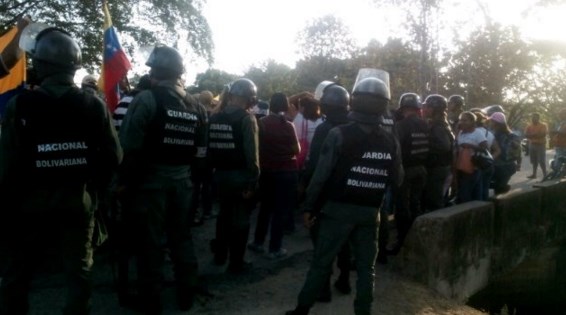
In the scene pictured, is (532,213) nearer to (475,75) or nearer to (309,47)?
(475,75)

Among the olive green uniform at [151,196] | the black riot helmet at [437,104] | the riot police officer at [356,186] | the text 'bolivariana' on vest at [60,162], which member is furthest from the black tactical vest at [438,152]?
the text 'bolivariana' on vest at [60,162]

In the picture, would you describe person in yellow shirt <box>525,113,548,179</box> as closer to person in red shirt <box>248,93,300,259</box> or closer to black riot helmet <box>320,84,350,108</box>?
person in red shirt <box>248,93,300,259</box>

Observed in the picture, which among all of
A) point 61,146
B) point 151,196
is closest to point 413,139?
point 151,196

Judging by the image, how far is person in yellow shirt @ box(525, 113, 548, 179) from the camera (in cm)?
1620

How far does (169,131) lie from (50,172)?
137 cm

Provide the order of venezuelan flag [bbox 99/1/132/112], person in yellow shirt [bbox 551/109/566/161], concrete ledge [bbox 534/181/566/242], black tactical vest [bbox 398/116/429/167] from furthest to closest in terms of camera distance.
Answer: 1. person in yellow shirt [bbox 551/109/566/161]
2. concrete ledge [bbox 534/181/566/242]
3. black tactical vest [bbox 398/116/429/167]
4. venezuelan flag [bbox 99/1/132/112]

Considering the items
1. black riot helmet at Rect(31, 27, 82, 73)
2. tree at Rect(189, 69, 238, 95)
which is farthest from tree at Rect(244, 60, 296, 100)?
black riot helmet at Rect(31, 27, 82, 73)

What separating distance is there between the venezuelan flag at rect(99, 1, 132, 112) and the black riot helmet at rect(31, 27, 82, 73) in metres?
2.45

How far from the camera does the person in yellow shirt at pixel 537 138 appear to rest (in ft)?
53.2

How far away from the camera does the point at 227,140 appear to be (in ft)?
19.5

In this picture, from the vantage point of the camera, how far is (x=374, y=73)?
7273mm

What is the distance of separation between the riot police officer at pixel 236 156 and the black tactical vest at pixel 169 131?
98cm

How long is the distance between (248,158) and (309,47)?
51.2 meters

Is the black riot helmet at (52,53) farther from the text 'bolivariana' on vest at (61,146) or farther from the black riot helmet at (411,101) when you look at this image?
the black riot helmet at (411,101)
